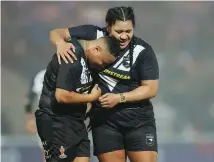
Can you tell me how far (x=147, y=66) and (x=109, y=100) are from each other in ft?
0.98

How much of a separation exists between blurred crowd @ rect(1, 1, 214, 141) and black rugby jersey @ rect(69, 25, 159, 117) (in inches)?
78.1

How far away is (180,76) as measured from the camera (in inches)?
210

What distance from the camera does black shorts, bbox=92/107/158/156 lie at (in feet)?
11.1

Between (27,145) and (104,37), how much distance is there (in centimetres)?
221

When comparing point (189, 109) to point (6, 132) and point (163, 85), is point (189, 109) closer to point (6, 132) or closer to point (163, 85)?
point (163, 85)

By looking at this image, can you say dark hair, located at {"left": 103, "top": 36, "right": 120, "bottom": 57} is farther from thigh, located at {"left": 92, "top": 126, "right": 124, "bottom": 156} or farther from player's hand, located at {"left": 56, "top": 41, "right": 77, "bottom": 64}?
thigh, located at {"left": 92, "top": 126, "right": 124, "bottom": 156}

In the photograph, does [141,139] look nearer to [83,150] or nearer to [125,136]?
[125,136]

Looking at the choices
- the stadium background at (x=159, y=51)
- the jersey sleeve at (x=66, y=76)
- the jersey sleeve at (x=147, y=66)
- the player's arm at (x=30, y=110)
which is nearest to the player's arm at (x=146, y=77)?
the jersey sleeve at (x=147, y=66)

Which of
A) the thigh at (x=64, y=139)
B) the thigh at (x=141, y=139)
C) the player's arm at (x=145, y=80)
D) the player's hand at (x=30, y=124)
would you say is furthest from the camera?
the player's hand at (x=30, y=124)

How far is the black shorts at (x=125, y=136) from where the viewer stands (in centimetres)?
337

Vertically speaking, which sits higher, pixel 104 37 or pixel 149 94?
pixel 104 37

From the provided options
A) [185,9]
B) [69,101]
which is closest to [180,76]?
[185,9]

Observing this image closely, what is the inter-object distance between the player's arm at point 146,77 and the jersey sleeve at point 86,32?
273 millimetres

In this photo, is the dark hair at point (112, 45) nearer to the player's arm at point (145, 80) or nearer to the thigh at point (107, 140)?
the player's arm at point (145, 80)
